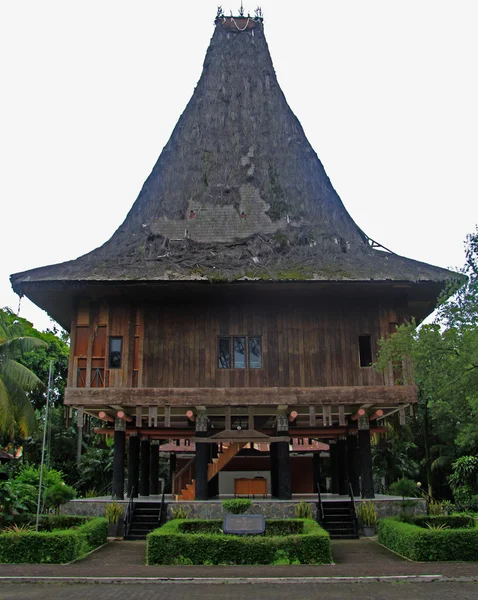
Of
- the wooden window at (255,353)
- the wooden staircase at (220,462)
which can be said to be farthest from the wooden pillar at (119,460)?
the wooden window at (255,353)

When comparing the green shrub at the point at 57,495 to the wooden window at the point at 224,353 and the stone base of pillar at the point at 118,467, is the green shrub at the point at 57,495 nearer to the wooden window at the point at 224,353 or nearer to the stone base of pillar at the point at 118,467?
the stone base of pillar at the point at 118,467

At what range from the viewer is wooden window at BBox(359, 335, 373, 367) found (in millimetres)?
19531

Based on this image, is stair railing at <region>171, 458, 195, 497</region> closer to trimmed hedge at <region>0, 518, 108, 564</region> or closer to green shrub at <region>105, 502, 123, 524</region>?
green shrub at <region>105, 502, 123, 524</region>

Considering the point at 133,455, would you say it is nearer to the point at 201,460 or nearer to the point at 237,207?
the point at 201,460

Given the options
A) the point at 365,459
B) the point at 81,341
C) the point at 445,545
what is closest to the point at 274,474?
the point at 365,459

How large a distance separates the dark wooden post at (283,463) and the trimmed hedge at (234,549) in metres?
6.57

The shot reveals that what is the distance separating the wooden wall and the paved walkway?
612 cm

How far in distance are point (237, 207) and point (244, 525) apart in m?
12.1

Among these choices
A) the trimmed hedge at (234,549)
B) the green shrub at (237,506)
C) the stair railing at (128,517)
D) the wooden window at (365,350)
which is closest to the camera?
the trimmed hedge at (234,549)

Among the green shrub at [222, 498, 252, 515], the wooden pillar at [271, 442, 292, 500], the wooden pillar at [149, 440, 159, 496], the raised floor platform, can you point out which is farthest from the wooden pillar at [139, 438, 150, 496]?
the green shrub at [222, 498, 252, 515]

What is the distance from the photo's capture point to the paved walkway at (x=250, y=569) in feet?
35.7

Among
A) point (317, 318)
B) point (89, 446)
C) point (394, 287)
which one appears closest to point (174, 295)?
point (317, 318)

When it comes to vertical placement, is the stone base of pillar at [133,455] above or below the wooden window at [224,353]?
below

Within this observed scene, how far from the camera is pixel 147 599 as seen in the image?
29.1 ft
